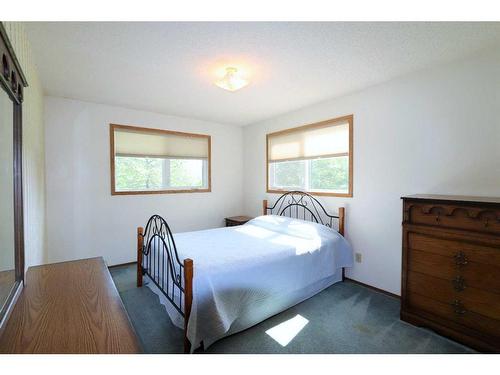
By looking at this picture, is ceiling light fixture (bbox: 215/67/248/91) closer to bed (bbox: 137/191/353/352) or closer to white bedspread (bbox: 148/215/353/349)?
bed (bbox: 137/191/353/352)

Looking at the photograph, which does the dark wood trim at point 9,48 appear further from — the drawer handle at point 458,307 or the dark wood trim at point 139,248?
the drawer handle at point 458,307

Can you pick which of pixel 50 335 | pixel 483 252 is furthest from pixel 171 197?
pixel 483 252

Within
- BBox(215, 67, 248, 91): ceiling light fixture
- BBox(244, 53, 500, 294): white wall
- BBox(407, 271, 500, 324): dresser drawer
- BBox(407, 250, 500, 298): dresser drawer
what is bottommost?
BBox(407, 271, 500, 324): dresser drawer

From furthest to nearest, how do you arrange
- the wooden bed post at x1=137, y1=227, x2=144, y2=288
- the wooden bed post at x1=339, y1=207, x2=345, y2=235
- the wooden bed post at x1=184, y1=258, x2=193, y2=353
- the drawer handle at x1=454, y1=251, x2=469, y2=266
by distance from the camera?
the wooden bed post at x1=339, y1=207, x2=345, y2=235
the wooden bed post at x1=137, y1=227, x2=144, y2=288
the drawer handle at x1=454, y1=251, x2=469, y2=266
the wooden bed post at x1=184, y1=258, x2=193, y2=353

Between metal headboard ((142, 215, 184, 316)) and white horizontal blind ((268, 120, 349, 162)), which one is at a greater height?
white horizontal blind ((268, 120, 349, 162))

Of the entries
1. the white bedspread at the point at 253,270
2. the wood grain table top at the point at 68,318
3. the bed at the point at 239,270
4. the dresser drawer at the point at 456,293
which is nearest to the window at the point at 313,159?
the bed at the point at 239,270

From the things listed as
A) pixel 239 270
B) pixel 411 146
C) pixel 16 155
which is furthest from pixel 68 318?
pixel 411 146

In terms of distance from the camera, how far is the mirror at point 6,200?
1.05 metres

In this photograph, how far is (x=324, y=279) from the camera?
2775 millimetres

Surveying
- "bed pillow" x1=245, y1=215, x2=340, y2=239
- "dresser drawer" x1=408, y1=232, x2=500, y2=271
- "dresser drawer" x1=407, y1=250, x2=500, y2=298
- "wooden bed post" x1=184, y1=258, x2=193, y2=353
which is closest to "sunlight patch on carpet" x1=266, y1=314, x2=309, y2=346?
"wooden bed post" x1=184, y1=258, x2=193, y2=353

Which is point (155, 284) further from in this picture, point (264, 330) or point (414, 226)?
point (414, 226)

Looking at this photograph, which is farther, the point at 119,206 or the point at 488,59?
the point at 119,206

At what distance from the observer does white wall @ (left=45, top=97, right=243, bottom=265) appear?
3123 millimetres

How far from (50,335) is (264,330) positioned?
5.13 feet
